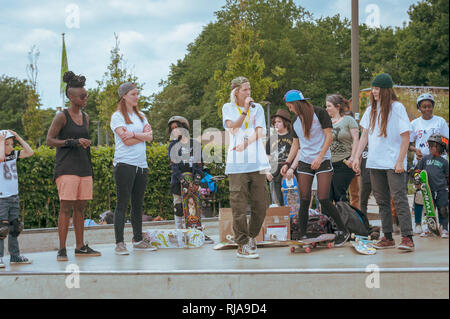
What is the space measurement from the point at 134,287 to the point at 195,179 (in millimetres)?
3286

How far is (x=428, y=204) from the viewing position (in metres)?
6.72

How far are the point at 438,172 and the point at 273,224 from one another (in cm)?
226

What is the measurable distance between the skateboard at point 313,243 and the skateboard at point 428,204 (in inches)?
56.2

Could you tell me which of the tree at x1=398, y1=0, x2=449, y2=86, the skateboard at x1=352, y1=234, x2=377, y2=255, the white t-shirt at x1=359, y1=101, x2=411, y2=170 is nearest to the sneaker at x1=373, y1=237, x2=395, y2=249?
the skateboard at x1=352, y1=234, x2=377, y2=255

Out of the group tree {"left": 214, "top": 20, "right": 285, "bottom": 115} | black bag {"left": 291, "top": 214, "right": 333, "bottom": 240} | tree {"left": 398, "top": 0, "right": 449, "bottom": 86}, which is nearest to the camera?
tree {"left": 398, "top": 0, "right": 449, "bottom": 86}

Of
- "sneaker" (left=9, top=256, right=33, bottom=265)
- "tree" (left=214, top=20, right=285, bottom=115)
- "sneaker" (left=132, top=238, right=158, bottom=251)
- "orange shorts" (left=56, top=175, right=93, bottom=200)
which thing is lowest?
"sneaker" (left=132, top=238, right=158, bottom=251)

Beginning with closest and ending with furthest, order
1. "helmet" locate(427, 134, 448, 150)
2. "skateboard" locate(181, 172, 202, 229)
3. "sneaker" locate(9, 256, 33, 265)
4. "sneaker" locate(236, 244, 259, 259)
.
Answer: "sneaker" locate(236, 244, 259, 259), "sneaker" locate(9, 256, 33, 265), "helmet" locate(427, 134, 448, 150), "skateboard" locate(181, 172, 202, 229)

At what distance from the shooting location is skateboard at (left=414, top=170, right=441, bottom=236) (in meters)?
6.73

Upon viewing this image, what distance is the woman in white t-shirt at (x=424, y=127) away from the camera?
6.82 metres

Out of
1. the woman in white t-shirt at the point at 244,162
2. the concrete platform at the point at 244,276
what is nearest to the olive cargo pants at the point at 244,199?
the woman in white t-shirt at the point at 244,162

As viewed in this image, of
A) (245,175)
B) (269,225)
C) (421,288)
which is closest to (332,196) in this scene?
(269,225)

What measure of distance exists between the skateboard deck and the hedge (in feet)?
18.1

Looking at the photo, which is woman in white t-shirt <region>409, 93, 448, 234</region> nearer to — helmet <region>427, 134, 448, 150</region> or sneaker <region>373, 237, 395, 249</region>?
helmet <region>427, 134, 448, 150</region>
